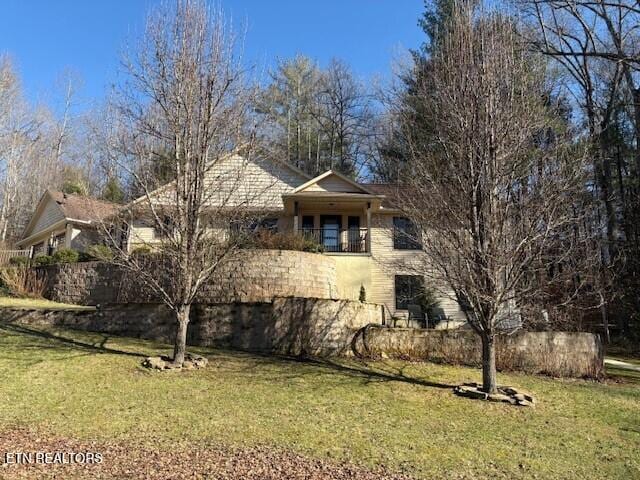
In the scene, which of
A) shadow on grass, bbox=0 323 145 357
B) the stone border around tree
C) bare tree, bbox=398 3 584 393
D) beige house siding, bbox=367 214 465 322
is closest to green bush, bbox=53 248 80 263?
shadow on grass, bbox=0 323 145 357

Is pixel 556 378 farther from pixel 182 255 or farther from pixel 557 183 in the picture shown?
pixel 182 255

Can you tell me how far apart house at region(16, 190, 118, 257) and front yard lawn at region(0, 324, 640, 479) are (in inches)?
542

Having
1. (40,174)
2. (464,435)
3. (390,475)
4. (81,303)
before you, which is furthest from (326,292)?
(40,174)

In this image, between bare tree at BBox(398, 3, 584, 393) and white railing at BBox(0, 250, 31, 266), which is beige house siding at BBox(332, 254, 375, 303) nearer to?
bare tree at BBox(398, 3, 584, 393)

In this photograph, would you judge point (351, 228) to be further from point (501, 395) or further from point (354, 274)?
point (501, 395)

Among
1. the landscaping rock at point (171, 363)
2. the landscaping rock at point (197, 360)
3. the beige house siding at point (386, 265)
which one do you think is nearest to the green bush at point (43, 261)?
the landscaping rock at point (171, 363)

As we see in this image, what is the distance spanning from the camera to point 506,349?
1077 cm

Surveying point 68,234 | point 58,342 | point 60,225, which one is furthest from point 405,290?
point 60,225

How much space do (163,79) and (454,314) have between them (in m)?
14.2

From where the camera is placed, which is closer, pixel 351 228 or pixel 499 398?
pixel 499 398

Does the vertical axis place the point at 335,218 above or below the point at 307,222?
above

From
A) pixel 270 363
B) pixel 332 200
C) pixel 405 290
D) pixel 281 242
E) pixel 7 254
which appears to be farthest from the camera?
pixel 7 254

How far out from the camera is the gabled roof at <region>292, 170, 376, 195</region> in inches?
781

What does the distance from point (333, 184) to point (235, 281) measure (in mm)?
7806
